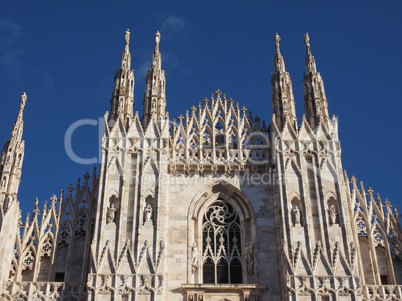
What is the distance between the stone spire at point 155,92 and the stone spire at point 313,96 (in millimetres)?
5918

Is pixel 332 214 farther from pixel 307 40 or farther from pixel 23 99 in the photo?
pixel 23 99

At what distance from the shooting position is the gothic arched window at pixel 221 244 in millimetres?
21094

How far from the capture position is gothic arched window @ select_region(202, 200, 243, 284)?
21.1m

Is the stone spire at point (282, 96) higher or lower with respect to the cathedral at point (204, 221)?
higher

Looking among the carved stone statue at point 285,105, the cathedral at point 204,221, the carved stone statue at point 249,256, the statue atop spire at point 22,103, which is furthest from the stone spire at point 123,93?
the carved stone statue at point 249,256

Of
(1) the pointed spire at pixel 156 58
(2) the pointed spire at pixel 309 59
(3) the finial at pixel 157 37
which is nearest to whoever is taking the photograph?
(1) the pointed spire at pixel 156 58

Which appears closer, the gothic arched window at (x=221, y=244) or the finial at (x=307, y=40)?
the gothic arched window at (x=221, y=244)

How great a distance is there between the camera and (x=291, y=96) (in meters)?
24.5

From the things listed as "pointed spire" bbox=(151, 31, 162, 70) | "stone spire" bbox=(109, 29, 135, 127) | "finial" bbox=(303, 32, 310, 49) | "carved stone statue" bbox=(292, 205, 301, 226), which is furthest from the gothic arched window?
"finial" bbox=(303, 32, 310, 49)

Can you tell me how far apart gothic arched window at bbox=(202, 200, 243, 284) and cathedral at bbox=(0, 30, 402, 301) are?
4 cm

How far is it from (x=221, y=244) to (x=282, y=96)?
6.71m

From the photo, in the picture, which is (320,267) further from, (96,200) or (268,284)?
(96,200)

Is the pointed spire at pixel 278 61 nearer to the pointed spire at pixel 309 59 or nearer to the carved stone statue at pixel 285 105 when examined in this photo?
the pointed spire at pixel 309 59

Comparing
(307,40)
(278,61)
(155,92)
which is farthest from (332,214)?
(307,40)
